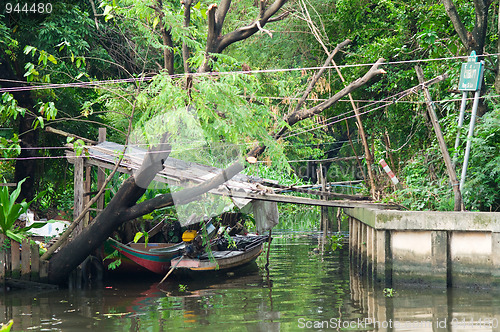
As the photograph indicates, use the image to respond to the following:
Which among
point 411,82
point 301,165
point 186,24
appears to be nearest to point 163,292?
point 186,24

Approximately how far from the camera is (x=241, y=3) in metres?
21.4

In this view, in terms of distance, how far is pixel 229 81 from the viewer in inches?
447

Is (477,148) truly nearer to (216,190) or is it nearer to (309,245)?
(216,190)

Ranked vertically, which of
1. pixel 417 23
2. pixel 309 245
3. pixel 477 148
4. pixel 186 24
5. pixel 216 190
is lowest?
pixel 309 245

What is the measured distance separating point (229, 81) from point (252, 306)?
13.9 feet

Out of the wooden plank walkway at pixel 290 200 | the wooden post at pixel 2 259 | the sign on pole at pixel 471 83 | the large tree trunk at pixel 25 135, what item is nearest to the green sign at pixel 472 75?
the sign on pole at pixel 471 83

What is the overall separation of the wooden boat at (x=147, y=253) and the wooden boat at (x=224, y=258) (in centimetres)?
Answer: 43

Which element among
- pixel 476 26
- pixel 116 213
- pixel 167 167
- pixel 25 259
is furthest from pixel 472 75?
pixel 25 259

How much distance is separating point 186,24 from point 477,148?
257 inches

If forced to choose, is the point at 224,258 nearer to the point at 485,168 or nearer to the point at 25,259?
the point at 25,259

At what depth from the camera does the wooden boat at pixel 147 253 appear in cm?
1406

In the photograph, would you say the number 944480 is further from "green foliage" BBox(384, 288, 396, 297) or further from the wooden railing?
"green foliage" BBox(384, 288, 396, 297)

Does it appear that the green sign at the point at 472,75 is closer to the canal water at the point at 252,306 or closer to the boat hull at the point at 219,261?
the canal water at the point at 252,306

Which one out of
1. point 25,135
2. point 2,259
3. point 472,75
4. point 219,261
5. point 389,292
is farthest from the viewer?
point 25,135
